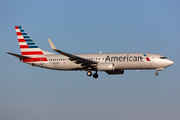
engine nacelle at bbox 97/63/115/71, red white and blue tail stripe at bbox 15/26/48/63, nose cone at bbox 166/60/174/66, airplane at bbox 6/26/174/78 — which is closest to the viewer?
engine nacelle at bbox 97/63/115/71

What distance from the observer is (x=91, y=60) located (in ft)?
170

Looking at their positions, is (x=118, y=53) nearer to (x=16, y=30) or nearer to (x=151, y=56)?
(x=151, y=56)

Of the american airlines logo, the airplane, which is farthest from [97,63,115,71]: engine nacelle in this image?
the american airlines logo

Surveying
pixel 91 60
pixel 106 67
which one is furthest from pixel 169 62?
pixel 91 60

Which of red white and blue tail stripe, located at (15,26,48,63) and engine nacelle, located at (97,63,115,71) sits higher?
red white and blue tail stripe, located at (15,26,48,63)

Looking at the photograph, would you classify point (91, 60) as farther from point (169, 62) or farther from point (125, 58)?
point (169, 62)

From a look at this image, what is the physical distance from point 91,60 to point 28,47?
13.3 metres

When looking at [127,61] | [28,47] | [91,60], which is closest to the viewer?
[127,61]

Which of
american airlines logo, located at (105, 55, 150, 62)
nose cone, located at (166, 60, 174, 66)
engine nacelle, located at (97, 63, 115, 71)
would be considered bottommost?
engine nacelle, located at (97, 63, 115, 71)

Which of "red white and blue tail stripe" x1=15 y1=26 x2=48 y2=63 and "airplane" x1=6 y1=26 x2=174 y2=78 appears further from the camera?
"red white and blue tail stripe" x1=15 y1=26 x2=48 y2=63

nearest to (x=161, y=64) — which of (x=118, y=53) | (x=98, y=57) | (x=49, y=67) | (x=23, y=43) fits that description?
(x=118, y=53)

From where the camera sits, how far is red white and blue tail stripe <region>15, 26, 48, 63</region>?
54781 mm

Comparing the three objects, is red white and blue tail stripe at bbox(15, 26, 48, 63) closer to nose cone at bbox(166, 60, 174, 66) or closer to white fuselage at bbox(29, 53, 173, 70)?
white fuselage at bbox(29, 53, 173, 70)

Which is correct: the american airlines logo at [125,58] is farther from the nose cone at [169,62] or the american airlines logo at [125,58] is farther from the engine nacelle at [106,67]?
the nose cone at [169,62]
